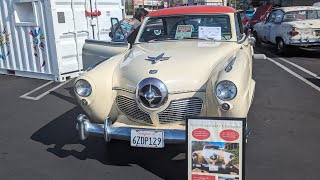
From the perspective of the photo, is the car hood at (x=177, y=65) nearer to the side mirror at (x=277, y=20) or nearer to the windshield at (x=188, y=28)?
the windshield at (x=188, y=28)

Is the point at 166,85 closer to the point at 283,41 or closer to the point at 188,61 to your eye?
the point at 188,61

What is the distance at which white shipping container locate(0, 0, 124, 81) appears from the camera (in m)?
8.68

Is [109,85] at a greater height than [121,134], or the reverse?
[109,85]

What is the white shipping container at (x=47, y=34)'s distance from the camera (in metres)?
8.68

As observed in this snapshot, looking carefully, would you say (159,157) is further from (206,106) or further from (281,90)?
(281,90)

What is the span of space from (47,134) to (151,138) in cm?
232

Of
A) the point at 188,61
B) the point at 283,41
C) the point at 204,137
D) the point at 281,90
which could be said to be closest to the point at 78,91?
the point at 188,61

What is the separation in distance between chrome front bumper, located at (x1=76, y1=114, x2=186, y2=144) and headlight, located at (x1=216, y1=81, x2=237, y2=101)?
0.52 metres

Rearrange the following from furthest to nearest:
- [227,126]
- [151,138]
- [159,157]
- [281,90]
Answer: [281,90] → [159,157] → [151,138] → [227,126]

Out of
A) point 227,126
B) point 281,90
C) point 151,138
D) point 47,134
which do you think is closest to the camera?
point 227,126

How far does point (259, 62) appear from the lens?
1074 cm

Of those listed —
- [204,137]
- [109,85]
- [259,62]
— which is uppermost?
[109,85]

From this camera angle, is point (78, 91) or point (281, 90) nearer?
point (78, 91)

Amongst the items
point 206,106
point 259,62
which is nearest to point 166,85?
point 206,106
